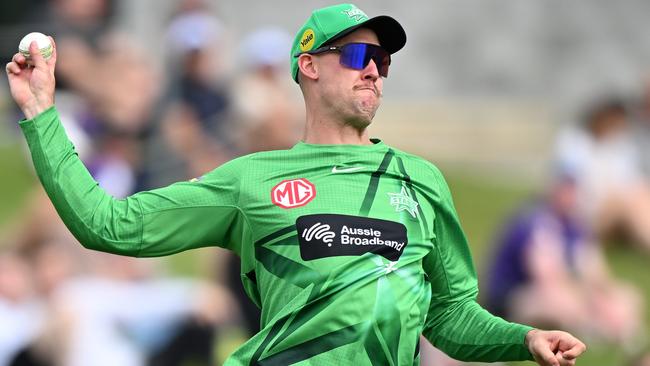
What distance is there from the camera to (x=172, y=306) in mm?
8797

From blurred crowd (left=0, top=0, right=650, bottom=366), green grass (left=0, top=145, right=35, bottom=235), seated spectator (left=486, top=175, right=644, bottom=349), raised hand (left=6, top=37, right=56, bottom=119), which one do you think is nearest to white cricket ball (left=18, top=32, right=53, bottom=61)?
raised hand (left=6, top=37, right=56, bottom=119)

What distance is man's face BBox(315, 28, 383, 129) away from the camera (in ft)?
14.1

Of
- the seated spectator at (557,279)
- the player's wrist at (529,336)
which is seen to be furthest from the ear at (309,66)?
the seated spectator at (557,279)

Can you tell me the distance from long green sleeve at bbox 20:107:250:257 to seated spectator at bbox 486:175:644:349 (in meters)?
5.52

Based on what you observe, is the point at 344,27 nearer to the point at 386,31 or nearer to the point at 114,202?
the point at 386,31

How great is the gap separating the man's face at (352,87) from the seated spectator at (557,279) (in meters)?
5.35

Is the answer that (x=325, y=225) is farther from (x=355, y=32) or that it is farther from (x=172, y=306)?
(x=172, y=306)

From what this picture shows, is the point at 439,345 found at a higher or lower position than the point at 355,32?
lower

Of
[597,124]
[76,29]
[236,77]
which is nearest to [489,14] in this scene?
[597,124]

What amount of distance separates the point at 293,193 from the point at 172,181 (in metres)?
6.34

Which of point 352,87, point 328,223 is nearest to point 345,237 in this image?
point 328,223

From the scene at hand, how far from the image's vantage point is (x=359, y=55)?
429 cm

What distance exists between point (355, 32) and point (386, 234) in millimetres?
698

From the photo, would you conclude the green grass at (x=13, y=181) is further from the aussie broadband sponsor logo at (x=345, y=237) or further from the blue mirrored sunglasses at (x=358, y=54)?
the aussie broadband sponsor logo at (x=345, y=237)
